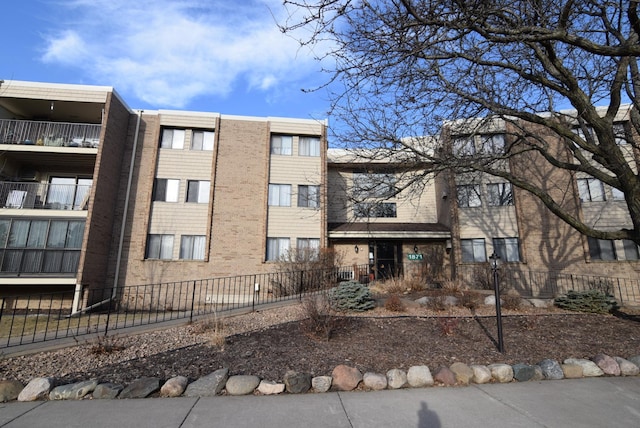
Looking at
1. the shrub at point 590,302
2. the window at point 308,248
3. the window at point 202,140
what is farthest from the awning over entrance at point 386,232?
the shrub at point 590,302

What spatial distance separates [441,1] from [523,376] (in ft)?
19.3

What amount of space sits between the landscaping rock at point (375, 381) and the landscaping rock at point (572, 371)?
313 cm

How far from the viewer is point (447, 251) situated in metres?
19.4

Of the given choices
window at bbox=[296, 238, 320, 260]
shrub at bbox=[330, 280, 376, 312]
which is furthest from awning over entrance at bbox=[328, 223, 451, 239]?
shrub at bbox=[330, 280, 376, 312]

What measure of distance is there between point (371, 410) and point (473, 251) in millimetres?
16408

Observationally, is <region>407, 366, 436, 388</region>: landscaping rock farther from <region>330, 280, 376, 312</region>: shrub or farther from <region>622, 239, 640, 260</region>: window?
<region>622, 239, 640, 260</region>: window

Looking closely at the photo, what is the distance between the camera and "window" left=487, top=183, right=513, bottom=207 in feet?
60.7

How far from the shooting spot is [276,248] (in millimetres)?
17688

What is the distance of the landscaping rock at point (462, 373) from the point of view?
16.5ft

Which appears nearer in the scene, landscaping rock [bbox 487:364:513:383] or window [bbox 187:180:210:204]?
landscaping rock [bbox 487:364:513:383]

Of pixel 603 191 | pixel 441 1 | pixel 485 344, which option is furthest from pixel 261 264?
pixel 603 191

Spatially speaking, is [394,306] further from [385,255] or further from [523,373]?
[385,255]

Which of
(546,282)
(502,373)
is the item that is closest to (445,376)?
(502,373)

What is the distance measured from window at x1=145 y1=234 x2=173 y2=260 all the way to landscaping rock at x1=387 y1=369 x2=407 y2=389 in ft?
48.5
